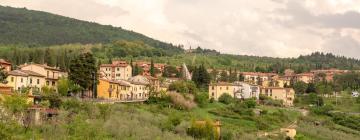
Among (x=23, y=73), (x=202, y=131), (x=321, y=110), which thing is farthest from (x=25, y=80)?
(x=321, y=110)

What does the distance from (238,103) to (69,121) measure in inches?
1688

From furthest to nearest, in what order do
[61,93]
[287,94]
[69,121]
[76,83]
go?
1. [287,94]
2. [76,83]
3. [61,93]
4. [69,121]

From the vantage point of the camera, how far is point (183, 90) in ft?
Result: 257

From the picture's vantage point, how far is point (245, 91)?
105125mm

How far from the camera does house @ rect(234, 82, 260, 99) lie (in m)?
101

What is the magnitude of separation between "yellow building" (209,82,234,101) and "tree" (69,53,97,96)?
34229mm

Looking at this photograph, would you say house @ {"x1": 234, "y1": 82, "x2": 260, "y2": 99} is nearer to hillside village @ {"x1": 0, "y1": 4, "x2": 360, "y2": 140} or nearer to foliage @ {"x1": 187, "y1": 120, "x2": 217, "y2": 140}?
hillside village @ {"x1": 0, "y1": 4, "x2": 360, "y2": 140}

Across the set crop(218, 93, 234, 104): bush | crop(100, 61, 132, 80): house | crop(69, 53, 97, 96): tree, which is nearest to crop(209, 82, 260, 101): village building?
crop(218, 93, 234, 104): bush

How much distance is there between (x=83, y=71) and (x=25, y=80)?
259 inches

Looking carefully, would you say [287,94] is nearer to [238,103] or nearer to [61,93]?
[238,103]

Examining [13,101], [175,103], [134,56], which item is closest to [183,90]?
[175,103]

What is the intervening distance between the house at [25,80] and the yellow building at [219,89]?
36.6 meters

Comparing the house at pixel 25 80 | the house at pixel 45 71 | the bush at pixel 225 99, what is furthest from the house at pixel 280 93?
the house at pixel 25 80

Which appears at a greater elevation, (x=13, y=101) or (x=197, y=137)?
(x=13, y=101)
